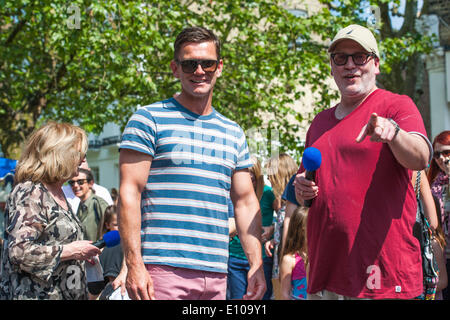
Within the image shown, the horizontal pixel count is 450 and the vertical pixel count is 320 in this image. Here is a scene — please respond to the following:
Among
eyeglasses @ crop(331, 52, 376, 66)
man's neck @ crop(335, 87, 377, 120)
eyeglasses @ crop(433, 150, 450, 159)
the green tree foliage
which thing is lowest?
man's neck @ crop(335, 87, 377, 120)

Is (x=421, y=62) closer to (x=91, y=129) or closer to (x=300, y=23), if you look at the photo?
(x=300, y=23)

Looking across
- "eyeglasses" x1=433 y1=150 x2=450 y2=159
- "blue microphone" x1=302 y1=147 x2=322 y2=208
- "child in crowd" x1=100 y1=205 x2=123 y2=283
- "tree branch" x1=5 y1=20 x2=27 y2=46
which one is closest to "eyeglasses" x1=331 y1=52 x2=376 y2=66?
"blue microphone" x1=302 y1=147 x2=322 y2=208

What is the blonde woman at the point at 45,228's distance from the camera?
3428 millimetres

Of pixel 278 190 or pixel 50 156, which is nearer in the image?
pixel 50 156

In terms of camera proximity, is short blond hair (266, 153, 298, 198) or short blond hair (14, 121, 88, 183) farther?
short blond hair (266, 153, 298, 198)

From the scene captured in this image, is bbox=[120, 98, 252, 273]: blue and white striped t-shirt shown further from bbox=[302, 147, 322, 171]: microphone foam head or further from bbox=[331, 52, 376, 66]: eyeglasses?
bbox=[331, 52, 376, 66]: eyeglasses

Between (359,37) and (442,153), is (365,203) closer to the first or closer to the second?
(359,37)

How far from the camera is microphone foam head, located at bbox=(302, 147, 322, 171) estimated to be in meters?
2.79

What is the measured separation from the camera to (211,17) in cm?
1252

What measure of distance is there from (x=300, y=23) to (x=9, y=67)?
6.85 m

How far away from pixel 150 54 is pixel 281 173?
18.3ft

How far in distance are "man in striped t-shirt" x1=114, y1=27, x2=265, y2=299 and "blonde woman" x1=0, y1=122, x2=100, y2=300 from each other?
74cm

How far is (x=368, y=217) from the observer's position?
2.80 m

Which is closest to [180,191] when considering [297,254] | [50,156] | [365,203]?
[365,203]
